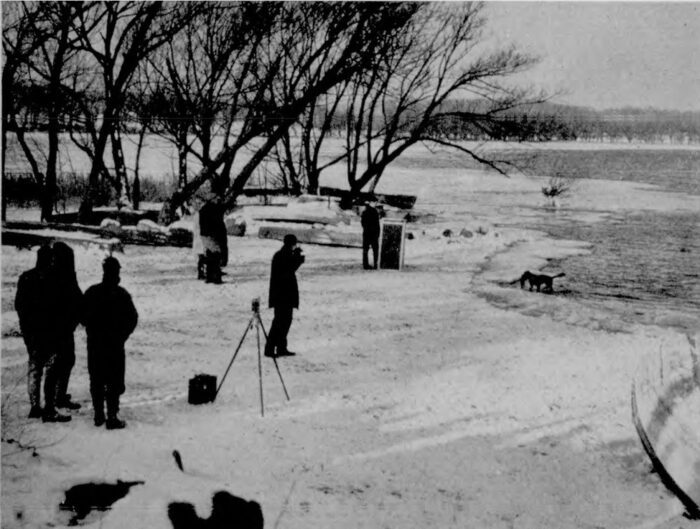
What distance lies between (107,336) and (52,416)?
0.82 meters

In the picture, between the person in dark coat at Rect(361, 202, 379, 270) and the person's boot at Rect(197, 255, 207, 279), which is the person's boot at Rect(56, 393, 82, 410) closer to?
the person's boot at Rect(197, 255, 207, 279)

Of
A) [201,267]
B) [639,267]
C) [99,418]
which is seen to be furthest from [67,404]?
[639,267]

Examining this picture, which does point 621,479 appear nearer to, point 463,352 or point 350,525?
point 350,525

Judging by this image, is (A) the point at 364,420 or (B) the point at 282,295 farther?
(B) the point at 282,295

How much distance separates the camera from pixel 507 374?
25.3 feet

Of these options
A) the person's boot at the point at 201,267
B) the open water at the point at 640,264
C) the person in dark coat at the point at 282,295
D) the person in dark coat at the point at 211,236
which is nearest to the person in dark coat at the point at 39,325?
the person in dark coat at the point at 282,295

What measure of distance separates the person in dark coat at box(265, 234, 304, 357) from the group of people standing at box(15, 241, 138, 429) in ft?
7.45

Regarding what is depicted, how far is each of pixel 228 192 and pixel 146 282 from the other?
24.8ft

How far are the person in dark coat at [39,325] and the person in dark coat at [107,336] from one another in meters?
0.30

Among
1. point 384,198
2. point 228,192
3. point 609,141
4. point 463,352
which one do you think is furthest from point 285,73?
point 609,141

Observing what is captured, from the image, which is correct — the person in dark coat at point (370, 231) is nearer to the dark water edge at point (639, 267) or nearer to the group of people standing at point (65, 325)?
the dark water edge at point (639, 267)

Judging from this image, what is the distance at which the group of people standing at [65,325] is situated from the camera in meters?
5.34

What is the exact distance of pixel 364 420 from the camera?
6.22 meters

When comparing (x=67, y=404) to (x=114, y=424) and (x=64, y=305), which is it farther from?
(x=64, y=305)
